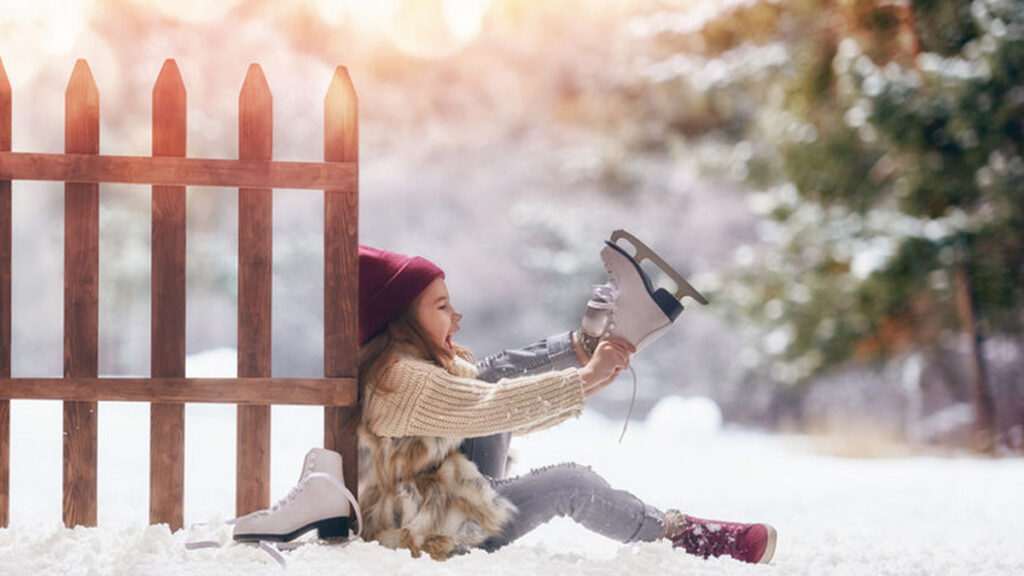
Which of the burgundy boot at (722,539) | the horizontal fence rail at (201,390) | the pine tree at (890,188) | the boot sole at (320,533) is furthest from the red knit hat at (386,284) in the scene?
the pine tree at (890,188)

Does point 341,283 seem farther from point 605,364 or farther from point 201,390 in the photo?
point 605,364

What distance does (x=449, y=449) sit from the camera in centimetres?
198

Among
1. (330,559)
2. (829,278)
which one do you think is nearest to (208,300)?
(829,278)

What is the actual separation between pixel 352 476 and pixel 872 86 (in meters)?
4.34

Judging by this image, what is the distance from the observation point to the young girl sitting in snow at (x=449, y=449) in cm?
191

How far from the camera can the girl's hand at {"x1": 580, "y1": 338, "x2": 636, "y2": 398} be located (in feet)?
6.45

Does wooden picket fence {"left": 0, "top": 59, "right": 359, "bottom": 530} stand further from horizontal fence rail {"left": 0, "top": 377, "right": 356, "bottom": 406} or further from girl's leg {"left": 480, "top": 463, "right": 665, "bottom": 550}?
girl's leg {"left": 480, "top": 463, "right": 665, "bottom": 550}

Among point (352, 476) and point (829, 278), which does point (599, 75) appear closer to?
point (829, 278)

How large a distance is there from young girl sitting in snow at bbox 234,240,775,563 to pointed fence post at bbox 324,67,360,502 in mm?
32

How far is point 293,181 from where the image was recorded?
81.3 inches

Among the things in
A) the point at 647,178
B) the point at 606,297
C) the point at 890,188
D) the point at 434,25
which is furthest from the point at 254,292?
the point at 434,25

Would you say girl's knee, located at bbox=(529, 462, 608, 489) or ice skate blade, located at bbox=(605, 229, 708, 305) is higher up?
ice skate blade, located at bbox=(605, 229, 708, 305)

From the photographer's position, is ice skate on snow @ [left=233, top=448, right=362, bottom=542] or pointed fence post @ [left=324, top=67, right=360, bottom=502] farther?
pointed fence post @ [left=324, top=67, right=360, bottom=502]

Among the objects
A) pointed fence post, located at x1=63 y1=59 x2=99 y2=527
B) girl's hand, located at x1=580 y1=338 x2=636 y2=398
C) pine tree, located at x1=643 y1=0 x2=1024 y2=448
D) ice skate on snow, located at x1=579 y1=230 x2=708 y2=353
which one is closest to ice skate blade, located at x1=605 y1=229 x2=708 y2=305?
ice skate on snow, located at x1=579 y1=230 x2=708 y2=353
